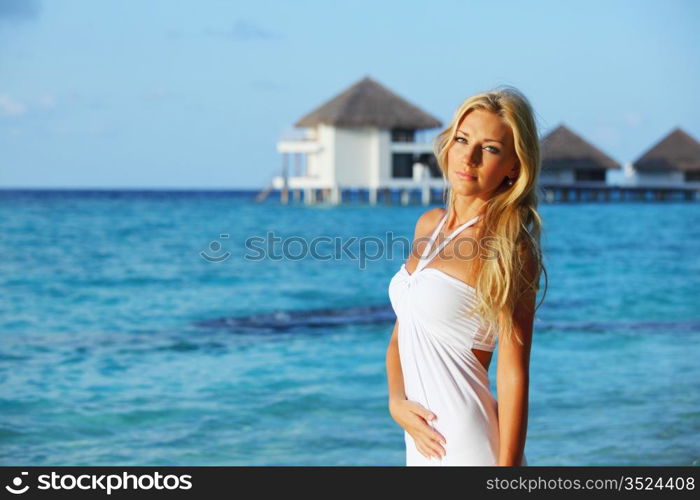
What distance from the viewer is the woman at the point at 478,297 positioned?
1.89 meters

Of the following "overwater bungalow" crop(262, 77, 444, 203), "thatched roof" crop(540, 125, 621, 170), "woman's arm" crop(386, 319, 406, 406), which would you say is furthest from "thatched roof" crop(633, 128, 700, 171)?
"woman's arm" crop(386, 319, 406, 406)

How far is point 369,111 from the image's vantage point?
4172 cm

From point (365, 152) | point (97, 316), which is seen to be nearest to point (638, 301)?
point (97, 316)

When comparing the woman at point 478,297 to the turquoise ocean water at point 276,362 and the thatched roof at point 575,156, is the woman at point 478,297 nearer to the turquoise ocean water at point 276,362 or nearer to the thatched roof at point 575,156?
the turquoise ocean water at point 276,362

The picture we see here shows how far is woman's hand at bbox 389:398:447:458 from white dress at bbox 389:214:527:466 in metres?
0.01

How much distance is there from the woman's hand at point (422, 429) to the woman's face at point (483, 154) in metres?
0.46

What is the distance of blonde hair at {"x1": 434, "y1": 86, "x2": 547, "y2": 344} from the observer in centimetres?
186

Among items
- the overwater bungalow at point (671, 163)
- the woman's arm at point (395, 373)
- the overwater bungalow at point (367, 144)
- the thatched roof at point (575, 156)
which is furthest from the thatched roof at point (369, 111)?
the woman's arm at point (395, 373)

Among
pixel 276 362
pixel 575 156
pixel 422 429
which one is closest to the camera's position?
pixel 422 429

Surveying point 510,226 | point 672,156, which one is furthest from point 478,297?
point 672,156

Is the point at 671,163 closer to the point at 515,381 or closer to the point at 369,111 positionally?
the point at 369,111

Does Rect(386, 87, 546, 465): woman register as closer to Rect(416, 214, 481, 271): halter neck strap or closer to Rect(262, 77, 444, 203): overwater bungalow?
Rect(416, 214, 481, 271): halter neck strap

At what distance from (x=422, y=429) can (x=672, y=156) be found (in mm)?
46335
